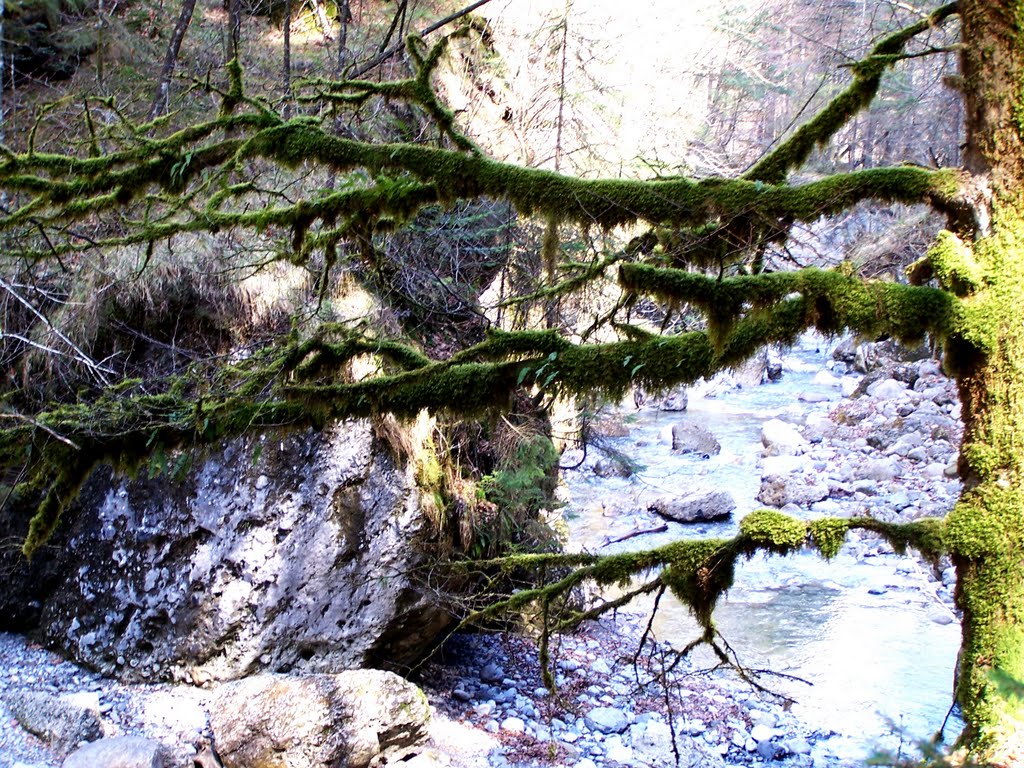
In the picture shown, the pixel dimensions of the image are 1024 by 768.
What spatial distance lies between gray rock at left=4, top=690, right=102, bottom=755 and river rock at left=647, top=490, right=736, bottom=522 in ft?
26.6

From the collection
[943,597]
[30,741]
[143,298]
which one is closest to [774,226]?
[30,741]

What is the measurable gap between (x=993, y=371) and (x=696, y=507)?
8692mm

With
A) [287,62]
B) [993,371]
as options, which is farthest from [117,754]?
[287,62]

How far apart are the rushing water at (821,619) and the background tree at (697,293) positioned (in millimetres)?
1606

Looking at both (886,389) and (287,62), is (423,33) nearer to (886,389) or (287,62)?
(287,62)

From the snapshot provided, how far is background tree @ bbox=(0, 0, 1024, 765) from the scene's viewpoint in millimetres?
3205

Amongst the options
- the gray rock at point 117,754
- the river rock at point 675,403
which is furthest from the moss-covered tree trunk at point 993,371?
the river rock at point 675,403

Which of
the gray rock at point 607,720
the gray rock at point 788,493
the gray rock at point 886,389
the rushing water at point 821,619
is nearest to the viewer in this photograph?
the gray rock at point 607,720

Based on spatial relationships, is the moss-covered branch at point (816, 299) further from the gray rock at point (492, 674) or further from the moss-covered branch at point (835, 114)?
the gray rock at point (492, 674)

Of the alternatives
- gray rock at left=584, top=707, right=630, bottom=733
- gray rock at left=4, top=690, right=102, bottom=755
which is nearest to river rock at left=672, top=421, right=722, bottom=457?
gray rock at left=584, top=707, right=630, bottom=733

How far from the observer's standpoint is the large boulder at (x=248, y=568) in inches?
251

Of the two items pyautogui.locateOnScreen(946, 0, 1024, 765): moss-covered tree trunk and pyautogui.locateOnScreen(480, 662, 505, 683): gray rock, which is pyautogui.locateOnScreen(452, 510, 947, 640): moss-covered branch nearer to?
pyautogui.locateOnScreen(946, 0, 1024, 765): moss-covered tree trunk

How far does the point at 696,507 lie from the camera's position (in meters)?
11.7

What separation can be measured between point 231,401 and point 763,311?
252cm
